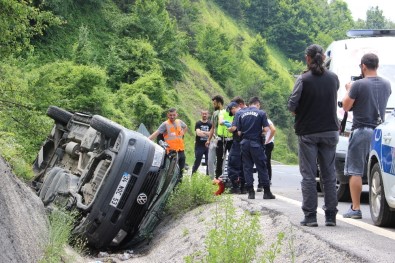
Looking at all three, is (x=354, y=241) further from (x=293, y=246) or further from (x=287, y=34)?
(x=287, y=34)

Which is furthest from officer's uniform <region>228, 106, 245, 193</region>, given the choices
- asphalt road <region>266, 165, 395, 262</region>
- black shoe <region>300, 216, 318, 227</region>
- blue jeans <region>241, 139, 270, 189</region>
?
black shoe <region>300, 216, 318, 227</region>

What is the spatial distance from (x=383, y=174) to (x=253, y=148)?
4.64 m

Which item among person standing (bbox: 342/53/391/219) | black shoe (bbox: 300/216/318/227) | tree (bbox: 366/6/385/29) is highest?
tree (bbox: 366/6/385/29)

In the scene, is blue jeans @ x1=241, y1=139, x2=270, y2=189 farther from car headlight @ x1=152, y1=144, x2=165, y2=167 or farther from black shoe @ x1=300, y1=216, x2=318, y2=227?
black shoe @ x1=300, y1=216, x2=318, y2=227

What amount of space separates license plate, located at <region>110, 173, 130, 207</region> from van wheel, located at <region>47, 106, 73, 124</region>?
15.9 ft

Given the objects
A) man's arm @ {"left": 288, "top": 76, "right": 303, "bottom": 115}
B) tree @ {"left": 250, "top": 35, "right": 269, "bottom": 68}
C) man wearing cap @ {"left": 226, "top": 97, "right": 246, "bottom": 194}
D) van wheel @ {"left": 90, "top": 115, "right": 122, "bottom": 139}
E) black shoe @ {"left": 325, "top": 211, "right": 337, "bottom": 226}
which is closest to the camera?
man's arm @ {"left": 288, "top": 76, "right": 303, "bottom": 115}

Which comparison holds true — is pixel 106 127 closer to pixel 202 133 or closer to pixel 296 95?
pixel 202 133

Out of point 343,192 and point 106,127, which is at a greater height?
point 106,127

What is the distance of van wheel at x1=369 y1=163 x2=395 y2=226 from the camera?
8.59 m

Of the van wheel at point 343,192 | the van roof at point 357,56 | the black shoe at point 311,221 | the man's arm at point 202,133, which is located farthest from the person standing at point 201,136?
the black shoe at point 311,221

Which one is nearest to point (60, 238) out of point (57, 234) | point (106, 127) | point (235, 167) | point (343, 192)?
point (57, 234)

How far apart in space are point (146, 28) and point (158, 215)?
51.8 metres

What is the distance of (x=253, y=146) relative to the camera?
42.5 ft

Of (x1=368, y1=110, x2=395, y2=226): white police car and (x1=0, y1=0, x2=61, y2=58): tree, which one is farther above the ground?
(x1=0, y1=0, x2=61, y2=58): tree
